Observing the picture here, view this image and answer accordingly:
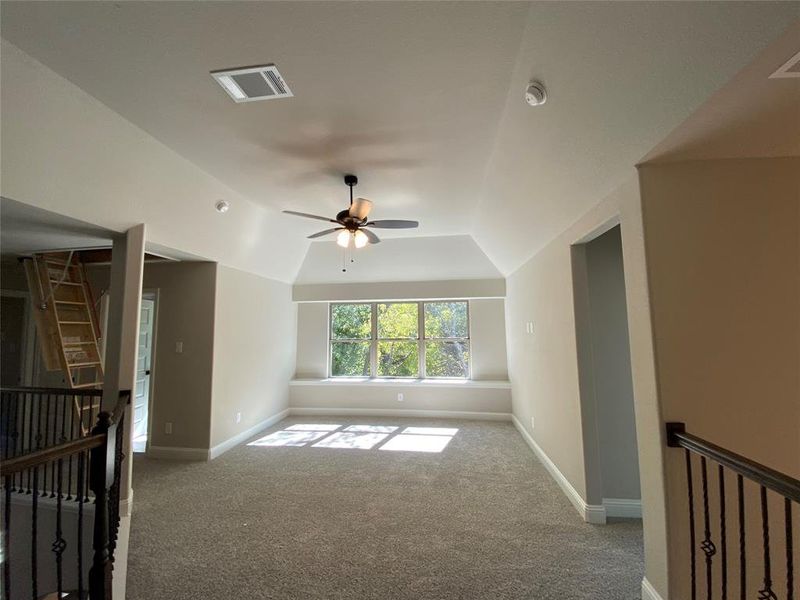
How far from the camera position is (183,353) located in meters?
3.98

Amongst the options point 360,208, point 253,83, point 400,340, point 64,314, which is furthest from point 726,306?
point 64,314

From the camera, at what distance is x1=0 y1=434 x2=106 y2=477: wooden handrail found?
1.18 metres

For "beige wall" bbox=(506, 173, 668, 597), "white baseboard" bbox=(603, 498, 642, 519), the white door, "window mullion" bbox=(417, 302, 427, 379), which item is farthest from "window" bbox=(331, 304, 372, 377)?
"white baseboard" bbox=(603, 498, 642, 519)

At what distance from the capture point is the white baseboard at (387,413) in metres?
5.49

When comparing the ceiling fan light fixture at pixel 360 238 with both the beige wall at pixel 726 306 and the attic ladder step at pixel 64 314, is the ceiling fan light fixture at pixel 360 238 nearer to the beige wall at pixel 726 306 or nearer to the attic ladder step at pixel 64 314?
the beige wall at pixel 726 306

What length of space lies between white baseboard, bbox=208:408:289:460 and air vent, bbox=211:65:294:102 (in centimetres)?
376

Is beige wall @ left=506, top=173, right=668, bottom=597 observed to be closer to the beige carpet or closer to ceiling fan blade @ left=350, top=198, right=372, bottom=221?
the beige carpet

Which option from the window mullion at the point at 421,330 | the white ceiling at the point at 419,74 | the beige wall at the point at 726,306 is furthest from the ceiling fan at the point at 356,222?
the window mullion at the point at 421,330

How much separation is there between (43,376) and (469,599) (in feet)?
19.5

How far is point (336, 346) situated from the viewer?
6312mm

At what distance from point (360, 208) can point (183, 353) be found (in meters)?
2.93

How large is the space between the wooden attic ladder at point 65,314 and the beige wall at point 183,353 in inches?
26.8

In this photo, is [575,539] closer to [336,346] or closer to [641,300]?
[641,300]

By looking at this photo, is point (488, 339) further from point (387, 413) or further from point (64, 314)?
point (64, 314)
